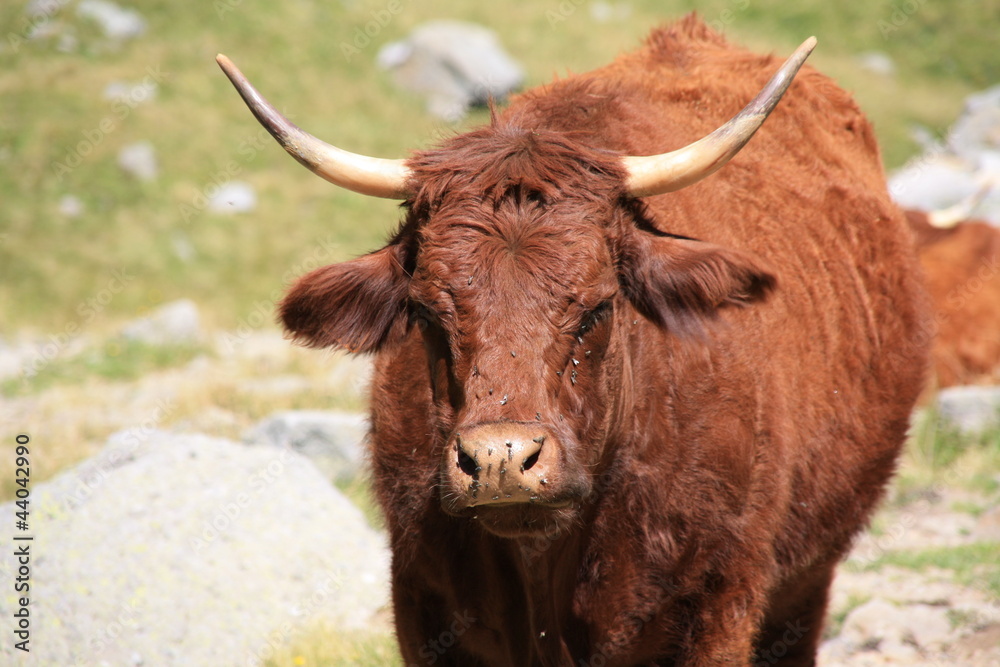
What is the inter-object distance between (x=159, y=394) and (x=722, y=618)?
8.42 m

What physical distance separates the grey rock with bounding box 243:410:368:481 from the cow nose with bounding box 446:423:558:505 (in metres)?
5.50

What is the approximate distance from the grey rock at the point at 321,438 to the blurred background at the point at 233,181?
0.11 m

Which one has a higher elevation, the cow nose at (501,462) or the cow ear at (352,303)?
the cow nose at (501,462)

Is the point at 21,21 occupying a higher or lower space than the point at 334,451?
lower

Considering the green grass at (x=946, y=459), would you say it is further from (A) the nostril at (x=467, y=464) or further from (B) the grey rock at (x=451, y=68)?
(B) the grey rock at (x=451, y=68)

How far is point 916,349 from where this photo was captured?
18.1 feet

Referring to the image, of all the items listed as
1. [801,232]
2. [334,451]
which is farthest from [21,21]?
[801,232]

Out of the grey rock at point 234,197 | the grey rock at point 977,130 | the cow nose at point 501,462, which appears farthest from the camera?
the grey rock at point 977,130

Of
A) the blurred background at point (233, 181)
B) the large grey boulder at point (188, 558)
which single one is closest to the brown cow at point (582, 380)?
the blurred background at point (233, 181)

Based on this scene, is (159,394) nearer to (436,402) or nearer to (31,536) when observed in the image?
(31,536)

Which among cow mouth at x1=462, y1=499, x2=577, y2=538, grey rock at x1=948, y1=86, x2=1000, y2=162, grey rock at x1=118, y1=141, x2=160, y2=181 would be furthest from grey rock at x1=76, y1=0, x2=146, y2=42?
cow mouth at x1=462, y1=499, x2=577, y2=538

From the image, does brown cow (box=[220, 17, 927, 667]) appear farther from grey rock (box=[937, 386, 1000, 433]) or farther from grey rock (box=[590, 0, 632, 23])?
grey rock (box=[590, 0, 632, 23])

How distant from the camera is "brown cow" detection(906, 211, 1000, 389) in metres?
9.88

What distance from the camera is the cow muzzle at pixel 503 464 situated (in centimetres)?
281
